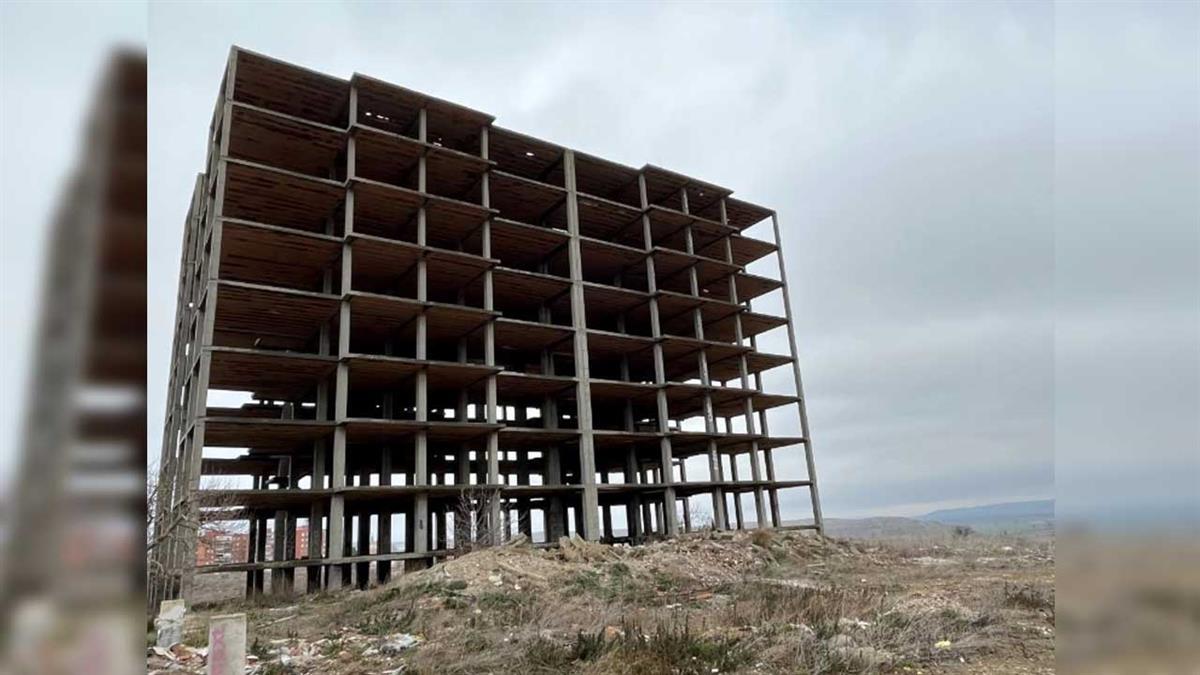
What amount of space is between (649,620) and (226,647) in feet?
21.0

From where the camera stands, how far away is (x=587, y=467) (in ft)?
84.0

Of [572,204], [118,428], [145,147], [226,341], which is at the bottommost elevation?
[118,428]

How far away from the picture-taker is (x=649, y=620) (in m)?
10.9

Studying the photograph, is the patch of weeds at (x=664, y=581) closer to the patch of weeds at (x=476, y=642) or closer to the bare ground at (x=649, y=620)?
the bare ground at (x=649, y=620)

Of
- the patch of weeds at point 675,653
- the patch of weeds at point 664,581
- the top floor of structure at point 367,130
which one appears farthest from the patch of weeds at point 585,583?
the top floor of structure at point 367,130

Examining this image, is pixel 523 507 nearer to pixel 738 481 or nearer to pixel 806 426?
pixel 738 481

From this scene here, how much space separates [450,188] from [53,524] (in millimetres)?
26290

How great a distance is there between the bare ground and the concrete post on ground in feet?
5.88

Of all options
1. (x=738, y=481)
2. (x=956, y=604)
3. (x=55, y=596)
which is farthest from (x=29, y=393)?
(x=738, y=481)

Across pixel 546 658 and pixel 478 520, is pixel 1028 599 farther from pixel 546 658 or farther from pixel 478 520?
pixel 478 520

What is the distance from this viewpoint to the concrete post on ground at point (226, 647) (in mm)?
6152

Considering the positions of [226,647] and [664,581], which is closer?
[226,647]

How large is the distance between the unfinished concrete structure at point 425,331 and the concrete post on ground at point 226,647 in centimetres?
1009

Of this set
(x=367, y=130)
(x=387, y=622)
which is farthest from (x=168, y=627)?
(x=367, y=130)
